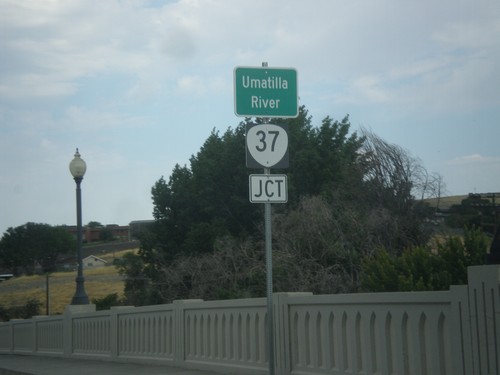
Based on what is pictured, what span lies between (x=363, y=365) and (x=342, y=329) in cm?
64

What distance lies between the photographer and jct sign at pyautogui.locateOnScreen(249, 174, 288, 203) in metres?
9.88

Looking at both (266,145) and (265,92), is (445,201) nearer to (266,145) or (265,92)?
(265,92)

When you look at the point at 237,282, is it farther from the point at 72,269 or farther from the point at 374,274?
the point at 72,269

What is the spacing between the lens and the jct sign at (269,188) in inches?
389

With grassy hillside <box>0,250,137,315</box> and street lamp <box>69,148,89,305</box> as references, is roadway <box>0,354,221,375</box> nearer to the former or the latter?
street lamp <box>69,148,89,305</box>

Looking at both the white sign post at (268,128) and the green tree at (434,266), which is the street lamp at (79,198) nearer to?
the green tree at (434,266)

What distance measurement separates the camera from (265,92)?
406 inches

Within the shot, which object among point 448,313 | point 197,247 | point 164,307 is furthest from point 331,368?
point 197,247

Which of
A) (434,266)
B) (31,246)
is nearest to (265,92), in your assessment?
(434,266)

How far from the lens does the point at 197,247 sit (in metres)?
38.1

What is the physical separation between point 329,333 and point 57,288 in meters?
53.6

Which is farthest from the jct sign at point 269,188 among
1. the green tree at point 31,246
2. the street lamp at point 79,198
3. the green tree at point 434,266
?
the green tree at point 31,246

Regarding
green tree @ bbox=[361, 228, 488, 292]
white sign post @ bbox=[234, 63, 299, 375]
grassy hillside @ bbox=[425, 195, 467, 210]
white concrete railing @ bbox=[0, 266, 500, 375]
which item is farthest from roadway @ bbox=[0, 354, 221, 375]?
grassy hillside @ bbox=[425, 195, 467, 210]

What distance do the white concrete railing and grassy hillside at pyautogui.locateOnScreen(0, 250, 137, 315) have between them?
37.1 metres
